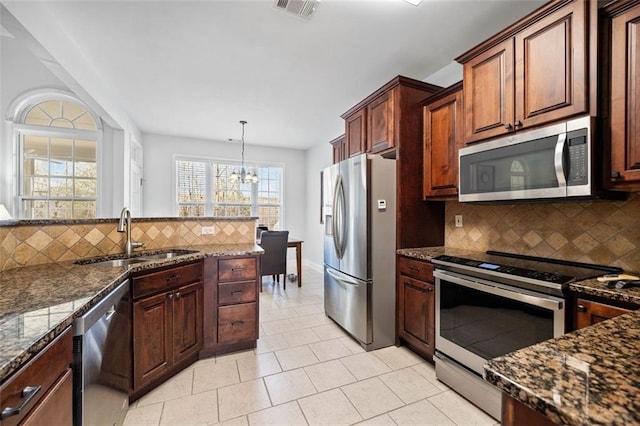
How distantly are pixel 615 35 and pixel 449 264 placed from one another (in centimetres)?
152

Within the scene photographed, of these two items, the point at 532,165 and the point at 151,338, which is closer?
the point at 532,165

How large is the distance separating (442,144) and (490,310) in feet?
4.59

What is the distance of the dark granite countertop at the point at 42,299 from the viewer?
2.51 feet

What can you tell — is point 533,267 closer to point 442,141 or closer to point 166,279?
point 442,141

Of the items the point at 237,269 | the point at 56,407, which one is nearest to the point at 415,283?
the point at 237,269

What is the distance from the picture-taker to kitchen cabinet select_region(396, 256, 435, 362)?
2.22 metres

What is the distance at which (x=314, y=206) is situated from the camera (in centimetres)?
638

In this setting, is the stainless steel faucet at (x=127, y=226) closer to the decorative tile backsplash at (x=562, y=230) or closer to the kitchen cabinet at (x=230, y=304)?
the kitchen cabinet at (x=230, y=304)

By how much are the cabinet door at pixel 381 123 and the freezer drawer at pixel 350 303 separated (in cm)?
136

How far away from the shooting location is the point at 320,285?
475cm

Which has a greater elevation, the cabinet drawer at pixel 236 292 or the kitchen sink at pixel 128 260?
the kitchen sink at pixel 128 260

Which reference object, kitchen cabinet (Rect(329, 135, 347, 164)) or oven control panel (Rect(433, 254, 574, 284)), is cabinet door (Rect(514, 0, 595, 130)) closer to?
oven control panel (Rect(433, 254, 574, 284))

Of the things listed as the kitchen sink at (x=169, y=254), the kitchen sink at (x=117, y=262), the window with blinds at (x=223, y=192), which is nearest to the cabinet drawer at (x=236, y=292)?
the kitchen sink at (x=169, y=254)

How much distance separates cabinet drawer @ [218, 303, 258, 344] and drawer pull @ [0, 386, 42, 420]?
1606 millimetres
